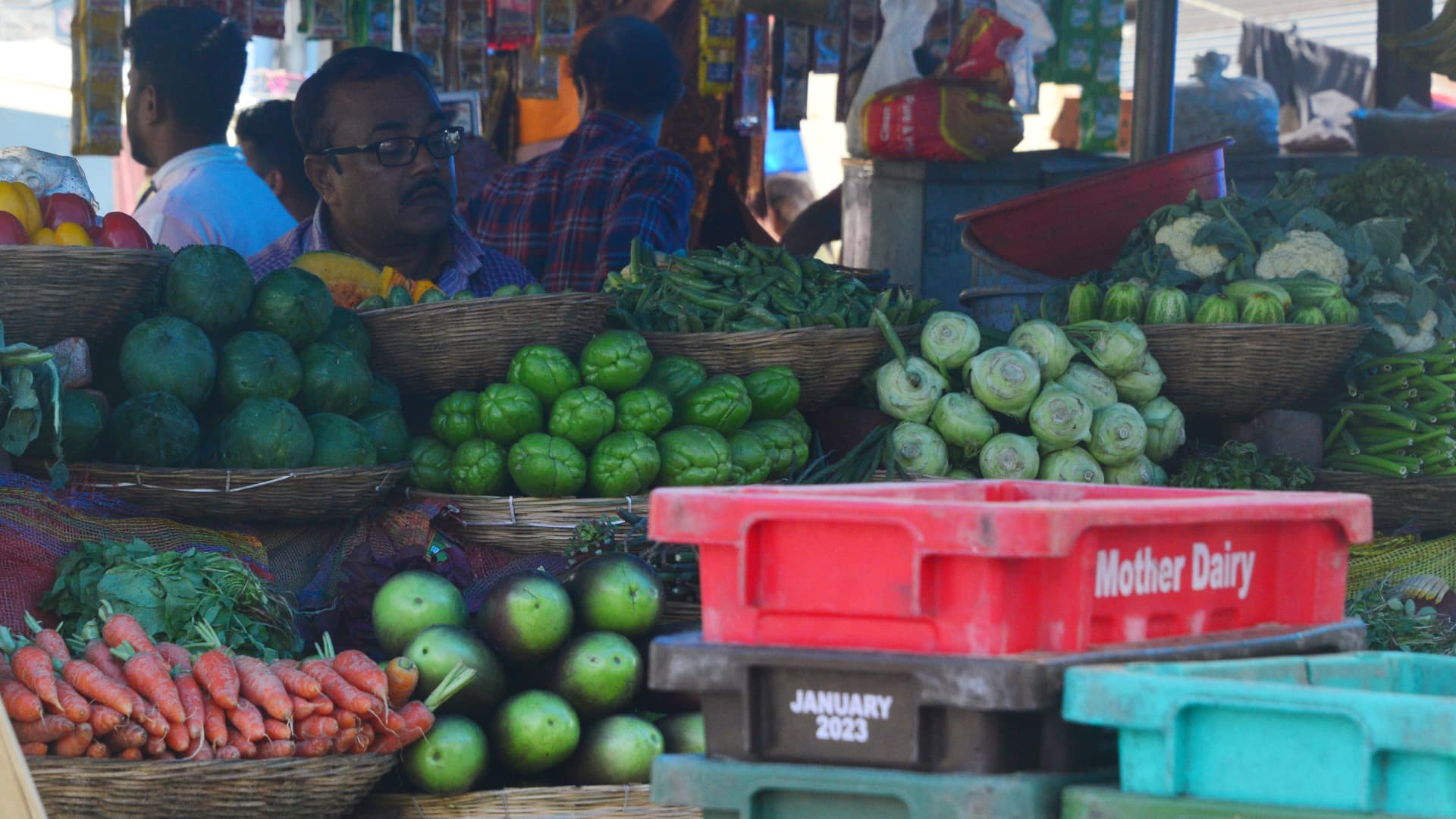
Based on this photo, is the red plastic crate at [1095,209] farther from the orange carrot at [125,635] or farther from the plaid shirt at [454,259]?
the orange carrot at [125,635]

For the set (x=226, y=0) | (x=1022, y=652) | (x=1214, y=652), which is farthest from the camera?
(x=226, y=0)

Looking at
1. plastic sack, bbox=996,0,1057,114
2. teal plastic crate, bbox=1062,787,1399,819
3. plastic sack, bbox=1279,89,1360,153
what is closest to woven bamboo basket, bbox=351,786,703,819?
teal plastic crate, bbox=1062,787,1399,819

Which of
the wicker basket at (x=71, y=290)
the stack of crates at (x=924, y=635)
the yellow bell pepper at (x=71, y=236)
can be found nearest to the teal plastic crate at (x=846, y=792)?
the stack of crates at (x=924, y=635)

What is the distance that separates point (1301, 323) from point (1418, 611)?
0.87 meters

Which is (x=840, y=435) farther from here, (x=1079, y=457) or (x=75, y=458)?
(x=75, y=458)

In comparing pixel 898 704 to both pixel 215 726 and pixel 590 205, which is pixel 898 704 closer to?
pixel 215 726

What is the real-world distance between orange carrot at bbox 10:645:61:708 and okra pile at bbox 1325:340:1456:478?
11.5 feet

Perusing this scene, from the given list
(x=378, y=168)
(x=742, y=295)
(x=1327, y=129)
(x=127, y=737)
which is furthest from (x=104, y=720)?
(x=1327, y=129)

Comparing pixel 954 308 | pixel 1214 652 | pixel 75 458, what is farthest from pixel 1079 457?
pixel 954 308

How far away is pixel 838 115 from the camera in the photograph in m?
7.85

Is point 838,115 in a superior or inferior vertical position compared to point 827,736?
superior

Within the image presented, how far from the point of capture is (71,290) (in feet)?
11.3

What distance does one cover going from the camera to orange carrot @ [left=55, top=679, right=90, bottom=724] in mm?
2650

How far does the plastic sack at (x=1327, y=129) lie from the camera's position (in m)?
9.83
